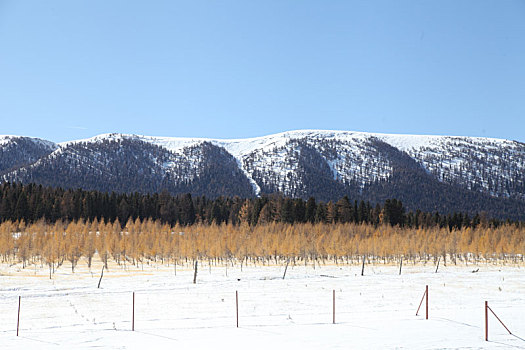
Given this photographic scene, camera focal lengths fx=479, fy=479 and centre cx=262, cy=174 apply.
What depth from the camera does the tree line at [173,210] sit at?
109 metres

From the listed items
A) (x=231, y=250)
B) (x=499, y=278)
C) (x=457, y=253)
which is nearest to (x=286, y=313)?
(x=499, y=278)

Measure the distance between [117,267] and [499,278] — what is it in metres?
41.0

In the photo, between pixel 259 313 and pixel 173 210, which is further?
pixel 173 210

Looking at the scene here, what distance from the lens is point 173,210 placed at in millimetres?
132750

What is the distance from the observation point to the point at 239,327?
21.0 meters

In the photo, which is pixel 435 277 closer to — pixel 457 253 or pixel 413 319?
pixel 413 319

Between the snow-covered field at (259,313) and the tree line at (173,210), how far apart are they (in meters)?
71.2

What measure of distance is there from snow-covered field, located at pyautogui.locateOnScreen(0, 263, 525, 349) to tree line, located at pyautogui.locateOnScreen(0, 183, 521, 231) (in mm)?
71189

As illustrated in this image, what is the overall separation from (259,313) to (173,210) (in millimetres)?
110226

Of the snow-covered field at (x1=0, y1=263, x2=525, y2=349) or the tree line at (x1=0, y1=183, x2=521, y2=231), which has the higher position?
the tree line at (x1=0, y1=183, x2=521, y2=231)

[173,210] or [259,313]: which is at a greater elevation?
[173,210]

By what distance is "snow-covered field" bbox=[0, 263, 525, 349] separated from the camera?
18.1 meters

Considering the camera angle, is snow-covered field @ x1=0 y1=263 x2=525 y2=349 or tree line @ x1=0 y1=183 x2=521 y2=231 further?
tree line @ x1=0 y1=183 x2=521 y2=231

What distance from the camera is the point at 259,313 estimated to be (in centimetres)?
2531
